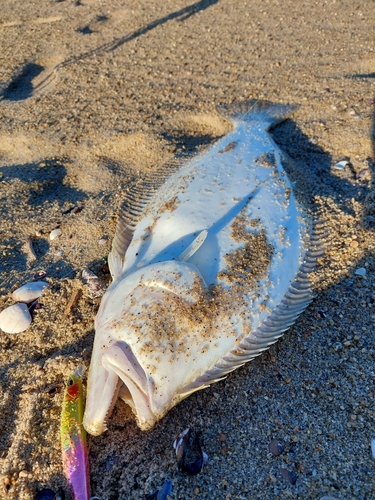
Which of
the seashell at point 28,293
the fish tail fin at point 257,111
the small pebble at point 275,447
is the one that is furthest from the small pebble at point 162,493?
the fish tail fin at point 257,111

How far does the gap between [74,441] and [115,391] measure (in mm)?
381

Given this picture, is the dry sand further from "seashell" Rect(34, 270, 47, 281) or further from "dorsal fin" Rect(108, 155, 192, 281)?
"dorsal fin" Rect(108, 155, 192, 281)

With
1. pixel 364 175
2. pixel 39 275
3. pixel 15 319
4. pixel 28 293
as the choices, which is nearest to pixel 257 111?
pixel 364 175

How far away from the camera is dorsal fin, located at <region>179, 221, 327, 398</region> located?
2537 mm

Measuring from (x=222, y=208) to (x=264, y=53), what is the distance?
3.68m

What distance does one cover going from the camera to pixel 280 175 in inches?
143

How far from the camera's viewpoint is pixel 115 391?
7.79ft

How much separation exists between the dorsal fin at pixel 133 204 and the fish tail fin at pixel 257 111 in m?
0.88

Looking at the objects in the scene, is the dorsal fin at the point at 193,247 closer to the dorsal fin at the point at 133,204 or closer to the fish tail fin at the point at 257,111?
the dorsal fin at the point at 133,204

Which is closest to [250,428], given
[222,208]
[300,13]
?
[222,208]

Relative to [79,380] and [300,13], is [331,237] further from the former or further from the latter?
[300,13]

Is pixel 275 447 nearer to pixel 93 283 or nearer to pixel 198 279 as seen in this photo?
pixel 198 279

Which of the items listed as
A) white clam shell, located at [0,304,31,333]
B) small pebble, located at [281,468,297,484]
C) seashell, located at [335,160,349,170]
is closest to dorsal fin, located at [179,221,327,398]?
small pebble, located at [281,468,297,484]

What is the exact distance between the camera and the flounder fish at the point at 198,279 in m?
2.41
